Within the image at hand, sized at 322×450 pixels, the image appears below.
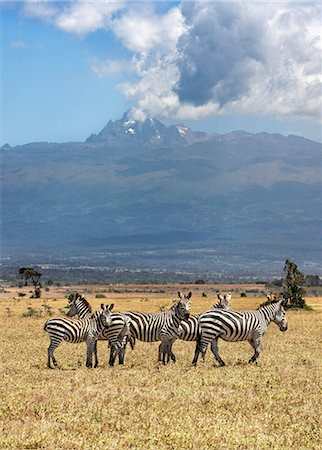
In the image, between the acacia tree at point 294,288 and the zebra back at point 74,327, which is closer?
the zebra back at point 74,327

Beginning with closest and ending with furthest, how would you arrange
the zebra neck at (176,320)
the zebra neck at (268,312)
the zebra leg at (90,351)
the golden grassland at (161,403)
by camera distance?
the golden grassland at (161,403), the zebra leg at (90,351), the zebra neck at (176,320), the zebra neck at (268,312)

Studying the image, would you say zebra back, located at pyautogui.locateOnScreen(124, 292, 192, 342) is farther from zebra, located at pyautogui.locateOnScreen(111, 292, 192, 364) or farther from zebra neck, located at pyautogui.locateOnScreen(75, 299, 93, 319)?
zebra neck, located at pyautogui.locateOnScreen(75, 299, 93, 319)

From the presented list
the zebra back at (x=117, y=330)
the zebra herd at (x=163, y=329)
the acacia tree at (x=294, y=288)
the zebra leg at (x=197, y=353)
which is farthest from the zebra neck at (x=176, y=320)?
the acacia tree at (x=294, y=288)

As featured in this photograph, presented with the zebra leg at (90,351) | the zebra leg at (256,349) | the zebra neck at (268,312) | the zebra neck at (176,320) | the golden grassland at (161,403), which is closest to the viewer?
the golden grassland at (161,403)

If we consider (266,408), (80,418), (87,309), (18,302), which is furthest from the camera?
(18,302)

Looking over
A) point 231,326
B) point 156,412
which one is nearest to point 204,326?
point 231,326

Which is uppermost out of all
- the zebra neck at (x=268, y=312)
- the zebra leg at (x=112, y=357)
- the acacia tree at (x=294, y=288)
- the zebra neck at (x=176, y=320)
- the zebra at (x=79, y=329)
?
the acacia tree at (x=294, y=288)

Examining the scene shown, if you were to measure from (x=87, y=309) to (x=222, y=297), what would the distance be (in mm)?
4989

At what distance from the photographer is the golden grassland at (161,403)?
12.9 metres

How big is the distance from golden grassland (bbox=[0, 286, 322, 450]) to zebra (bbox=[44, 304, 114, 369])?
0.74 m

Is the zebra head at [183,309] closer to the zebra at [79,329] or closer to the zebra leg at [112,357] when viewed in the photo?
the zebra at [79,329]

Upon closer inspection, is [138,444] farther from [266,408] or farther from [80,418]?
[266,408]

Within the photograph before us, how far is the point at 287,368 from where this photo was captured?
69.5 feet

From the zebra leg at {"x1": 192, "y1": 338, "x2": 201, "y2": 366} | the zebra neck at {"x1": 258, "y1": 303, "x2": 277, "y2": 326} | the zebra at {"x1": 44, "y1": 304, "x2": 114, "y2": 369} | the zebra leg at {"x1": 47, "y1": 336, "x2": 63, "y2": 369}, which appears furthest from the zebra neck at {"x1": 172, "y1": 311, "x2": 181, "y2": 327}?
the zebra leg at {"x1": 47, "y1": 336, "x2": 63, "y2": 369}
